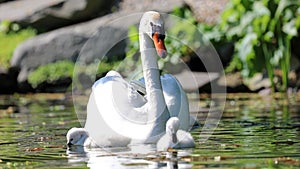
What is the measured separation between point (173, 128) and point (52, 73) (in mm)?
13366

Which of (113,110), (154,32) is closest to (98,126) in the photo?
(113,110)

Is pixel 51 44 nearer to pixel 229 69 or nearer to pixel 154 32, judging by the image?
pixel 229 69

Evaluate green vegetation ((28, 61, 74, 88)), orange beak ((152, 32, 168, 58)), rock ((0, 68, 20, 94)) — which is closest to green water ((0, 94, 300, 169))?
orange beak ((152, 32, 168, 58))

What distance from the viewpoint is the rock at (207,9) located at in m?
20.0

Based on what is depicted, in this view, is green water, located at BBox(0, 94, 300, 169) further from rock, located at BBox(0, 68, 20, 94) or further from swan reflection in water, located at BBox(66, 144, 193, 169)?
rock, located at BBox(0, 68, 20, 94)

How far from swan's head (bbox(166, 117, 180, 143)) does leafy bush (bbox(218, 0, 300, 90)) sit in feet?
32.4

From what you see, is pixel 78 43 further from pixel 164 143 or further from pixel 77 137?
pixel 164 143

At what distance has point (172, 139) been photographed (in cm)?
771

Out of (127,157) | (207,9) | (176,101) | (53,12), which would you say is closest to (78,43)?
(53,12)

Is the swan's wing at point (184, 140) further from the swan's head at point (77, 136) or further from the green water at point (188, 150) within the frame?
the swan's head at point (77, 136)

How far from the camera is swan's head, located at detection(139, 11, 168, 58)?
805cm

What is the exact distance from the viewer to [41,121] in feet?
41.4

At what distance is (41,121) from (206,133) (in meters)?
3.58

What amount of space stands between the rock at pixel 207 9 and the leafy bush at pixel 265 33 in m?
1.86
